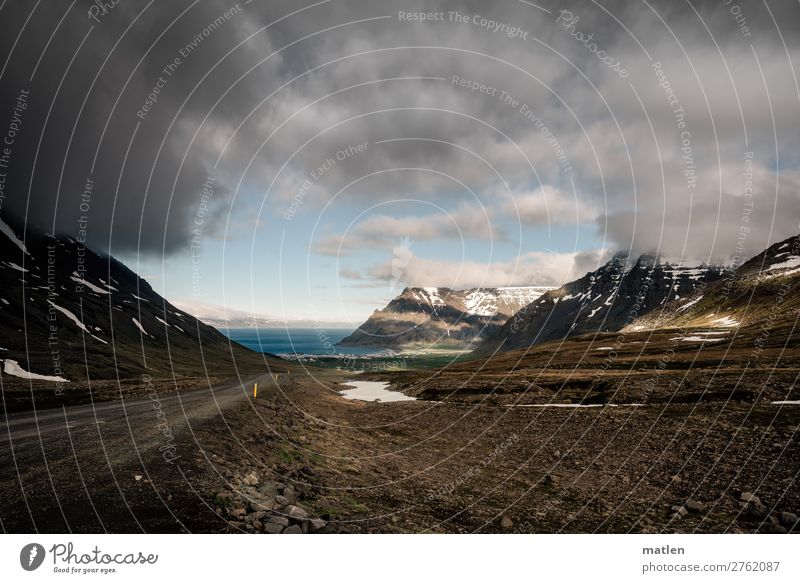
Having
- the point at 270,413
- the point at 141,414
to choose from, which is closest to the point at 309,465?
the point at 270,413

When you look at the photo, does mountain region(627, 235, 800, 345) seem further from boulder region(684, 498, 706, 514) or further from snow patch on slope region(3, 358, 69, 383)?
snow patch on slope region(3, 358, 69, 383)

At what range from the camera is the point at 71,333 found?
13438cm
